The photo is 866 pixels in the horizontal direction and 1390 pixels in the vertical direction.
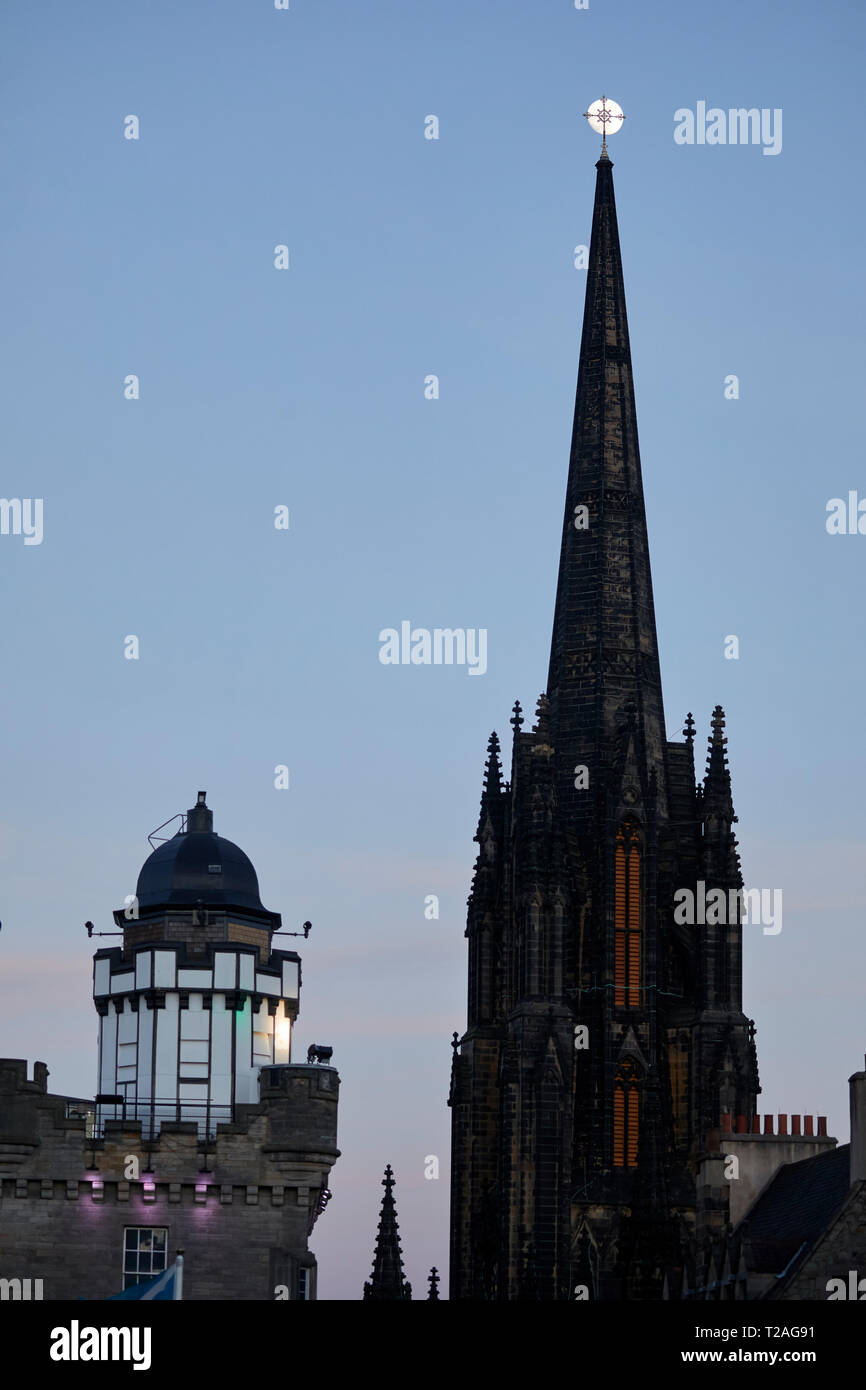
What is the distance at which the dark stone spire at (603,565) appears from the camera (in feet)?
352

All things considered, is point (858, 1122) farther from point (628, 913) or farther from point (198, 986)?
point (628, 913)

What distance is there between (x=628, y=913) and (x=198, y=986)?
107 feet

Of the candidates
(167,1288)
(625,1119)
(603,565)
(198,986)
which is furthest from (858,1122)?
(603,565)

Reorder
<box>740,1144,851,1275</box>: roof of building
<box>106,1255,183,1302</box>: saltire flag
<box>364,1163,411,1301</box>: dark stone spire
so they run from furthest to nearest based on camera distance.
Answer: <box>364,1163,411,1301</box>: dark stone spire → <box>740,1144,851,1275</box>: roof of building → <box>106,1255,183,1302</box>: saltire flag

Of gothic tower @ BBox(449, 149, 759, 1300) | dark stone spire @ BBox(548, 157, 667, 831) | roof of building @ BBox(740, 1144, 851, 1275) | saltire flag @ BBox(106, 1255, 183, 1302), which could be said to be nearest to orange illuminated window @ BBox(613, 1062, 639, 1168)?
gothic tower @ BBox(449, 149, 759, 1300)

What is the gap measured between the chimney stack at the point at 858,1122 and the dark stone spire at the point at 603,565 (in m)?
39.6

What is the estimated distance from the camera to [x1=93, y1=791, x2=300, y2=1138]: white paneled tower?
7338 centimetres

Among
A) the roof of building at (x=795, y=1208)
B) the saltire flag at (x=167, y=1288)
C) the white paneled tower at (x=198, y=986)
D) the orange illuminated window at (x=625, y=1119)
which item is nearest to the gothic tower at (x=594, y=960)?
the orange illuminated window at (x=625, y=1119)

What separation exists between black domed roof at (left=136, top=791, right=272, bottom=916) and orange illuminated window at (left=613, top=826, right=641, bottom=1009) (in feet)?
97.0

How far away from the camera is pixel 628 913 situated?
103125mm

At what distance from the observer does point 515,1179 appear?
98.7 m

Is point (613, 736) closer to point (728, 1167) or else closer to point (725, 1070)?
point (725, 1070)

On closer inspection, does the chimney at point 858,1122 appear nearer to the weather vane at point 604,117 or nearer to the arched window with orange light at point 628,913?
the arched window with orange light at point 628,913

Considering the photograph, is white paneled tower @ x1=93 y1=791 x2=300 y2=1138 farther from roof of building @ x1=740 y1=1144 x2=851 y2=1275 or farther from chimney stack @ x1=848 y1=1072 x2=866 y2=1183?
chimney stack @ x1=848 y1=1072 x2=866 y2=1183
